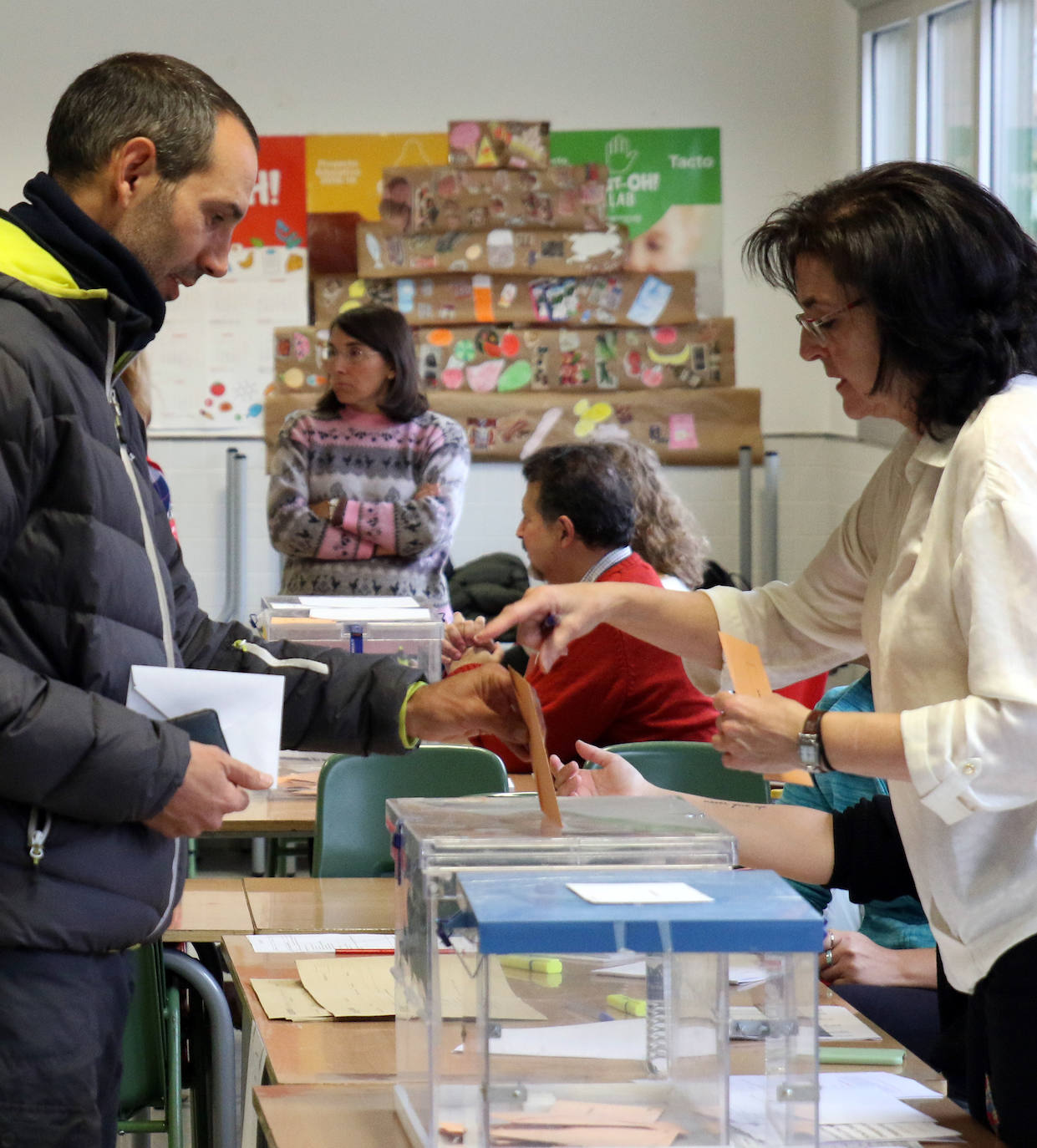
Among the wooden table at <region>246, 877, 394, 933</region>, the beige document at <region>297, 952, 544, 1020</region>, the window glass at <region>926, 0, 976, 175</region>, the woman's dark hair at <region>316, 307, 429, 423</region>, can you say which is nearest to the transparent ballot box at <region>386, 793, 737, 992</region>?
the beige document at <region>297, 952, 544, 1020</region>

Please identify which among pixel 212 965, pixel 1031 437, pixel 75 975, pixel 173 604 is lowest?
pixel 212 965

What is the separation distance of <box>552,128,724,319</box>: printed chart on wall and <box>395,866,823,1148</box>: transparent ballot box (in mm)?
6121

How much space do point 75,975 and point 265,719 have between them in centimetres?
34

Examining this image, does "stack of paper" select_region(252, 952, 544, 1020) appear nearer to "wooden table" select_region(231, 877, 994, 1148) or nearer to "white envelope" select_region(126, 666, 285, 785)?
"wooden table" select_region(231, 877, 994, 1148)

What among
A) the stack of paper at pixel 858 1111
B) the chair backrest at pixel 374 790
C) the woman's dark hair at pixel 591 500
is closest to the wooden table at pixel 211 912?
the chair backrest at pixel 374 790

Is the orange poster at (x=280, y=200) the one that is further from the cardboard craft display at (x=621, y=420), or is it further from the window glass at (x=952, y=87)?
the window glass at (x=952, y=87)

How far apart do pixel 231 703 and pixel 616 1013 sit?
54cm

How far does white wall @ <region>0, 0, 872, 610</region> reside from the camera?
279 inches

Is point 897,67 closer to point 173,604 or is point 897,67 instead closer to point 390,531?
point 390,531

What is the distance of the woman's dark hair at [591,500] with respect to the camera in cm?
359

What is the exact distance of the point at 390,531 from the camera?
4785 millimetres

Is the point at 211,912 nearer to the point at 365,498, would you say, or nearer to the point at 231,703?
the point at 231,703

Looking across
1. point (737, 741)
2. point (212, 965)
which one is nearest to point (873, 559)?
point (737, 741)

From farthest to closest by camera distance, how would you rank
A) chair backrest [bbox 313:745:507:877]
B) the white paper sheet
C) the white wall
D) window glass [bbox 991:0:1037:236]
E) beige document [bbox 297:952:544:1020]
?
Answer: the white wall → window glass [bbox 991:0:1037:236] → chair backrest [bbox 313:745:507:877] → the white paper sheet → beige document [bbox 297:952:544:1020]
